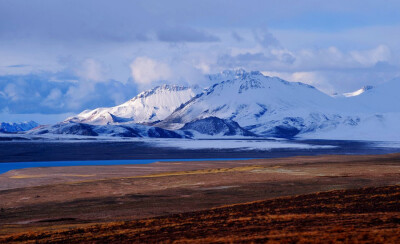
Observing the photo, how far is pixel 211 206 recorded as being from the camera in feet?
119

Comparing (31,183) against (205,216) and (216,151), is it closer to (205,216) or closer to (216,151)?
(205,216)

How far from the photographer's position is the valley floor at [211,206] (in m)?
23.8

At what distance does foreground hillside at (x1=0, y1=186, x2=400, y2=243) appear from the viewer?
21516 millimetres

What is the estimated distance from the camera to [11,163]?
311 ft

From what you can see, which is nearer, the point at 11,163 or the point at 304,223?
the point at 304,223

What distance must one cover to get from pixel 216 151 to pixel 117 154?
21767 millimetres

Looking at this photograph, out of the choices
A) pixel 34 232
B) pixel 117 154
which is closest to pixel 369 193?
pixel 34 232

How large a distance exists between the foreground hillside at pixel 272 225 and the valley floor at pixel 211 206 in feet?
0.14

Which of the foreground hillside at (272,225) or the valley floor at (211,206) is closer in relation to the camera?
the foreground hillside at (272,225)

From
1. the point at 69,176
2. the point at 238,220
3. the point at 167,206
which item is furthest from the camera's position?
the point at 69,176

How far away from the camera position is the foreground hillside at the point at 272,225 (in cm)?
2152

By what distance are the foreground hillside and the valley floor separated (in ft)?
0.14

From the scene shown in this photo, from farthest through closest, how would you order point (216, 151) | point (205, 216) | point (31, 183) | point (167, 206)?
point (216, 151) → point (31, 183) → point (167, 206) → point (205, 216)

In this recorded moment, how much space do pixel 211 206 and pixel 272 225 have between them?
11567 millimetres
